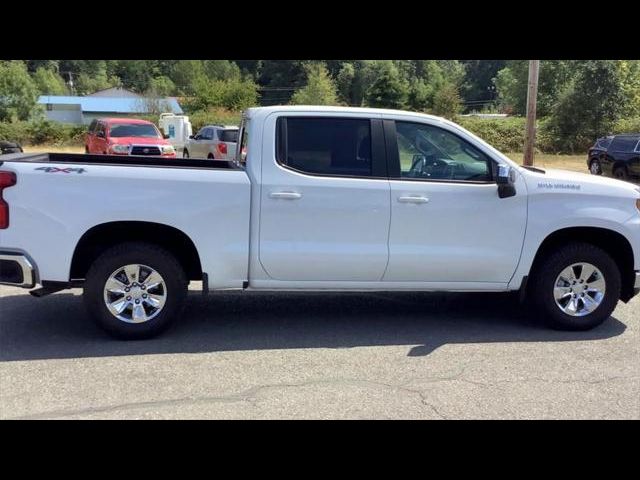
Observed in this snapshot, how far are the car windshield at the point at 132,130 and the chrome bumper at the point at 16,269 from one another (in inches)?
622

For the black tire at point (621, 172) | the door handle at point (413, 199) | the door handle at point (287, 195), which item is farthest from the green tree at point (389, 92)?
the door handle at point (287, 195)

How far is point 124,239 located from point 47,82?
9656cm

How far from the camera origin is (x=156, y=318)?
5203mm

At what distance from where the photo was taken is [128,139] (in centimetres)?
1942

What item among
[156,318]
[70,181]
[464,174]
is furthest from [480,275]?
[70,181]

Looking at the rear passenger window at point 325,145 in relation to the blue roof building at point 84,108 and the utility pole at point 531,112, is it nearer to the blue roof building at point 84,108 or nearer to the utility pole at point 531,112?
the utility pole at point 531,112

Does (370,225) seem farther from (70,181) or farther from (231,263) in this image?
(70,181)

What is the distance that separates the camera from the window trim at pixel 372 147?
5.30m

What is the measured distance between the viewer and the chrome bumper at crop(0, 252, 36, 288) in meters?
4.88

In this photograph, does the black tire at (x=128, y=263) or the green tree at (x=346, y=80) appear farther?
the green tree at (x=346, y=80)

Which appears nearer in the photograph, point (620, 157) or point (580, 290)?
point (580, 290)

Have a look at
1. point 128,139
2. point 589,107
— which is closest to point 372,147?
point 128,139

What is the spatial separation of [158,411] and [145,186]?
1.87 meters

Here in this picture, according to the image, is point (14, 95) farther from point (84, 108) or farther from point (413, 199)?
point (413, 199)
